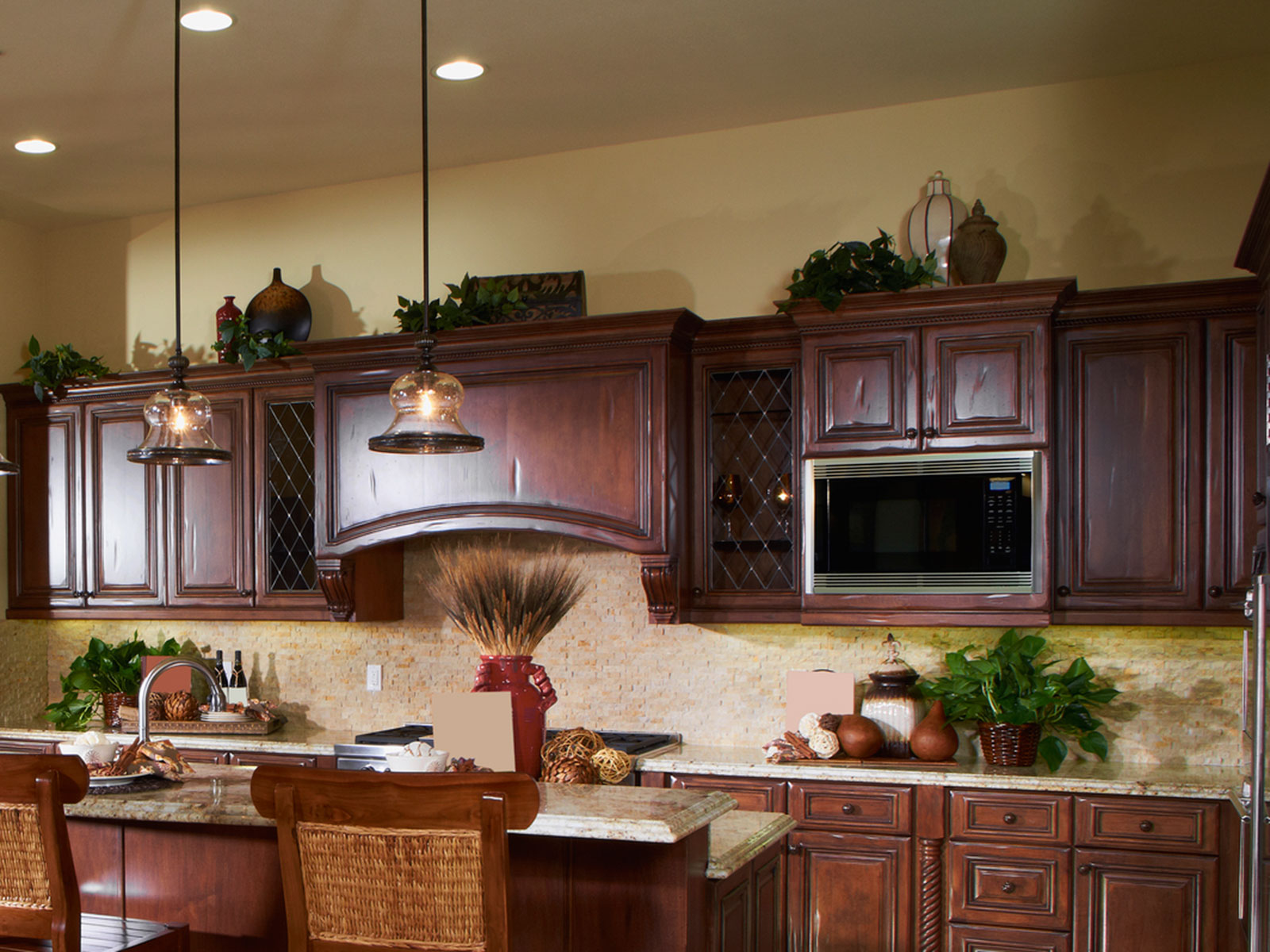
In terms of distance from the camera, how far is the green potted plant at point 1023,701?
12.5ft

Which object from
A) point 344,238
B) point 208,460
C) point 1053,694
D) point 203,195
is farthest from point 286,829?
point 203,195

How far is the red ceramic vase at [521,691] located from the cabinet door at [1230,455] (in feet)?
7.44

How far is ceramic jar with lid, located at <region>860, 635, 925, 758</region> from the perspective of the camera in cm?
402

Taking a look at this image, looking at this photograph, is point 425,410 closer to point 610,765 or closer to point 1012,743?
point 610,765

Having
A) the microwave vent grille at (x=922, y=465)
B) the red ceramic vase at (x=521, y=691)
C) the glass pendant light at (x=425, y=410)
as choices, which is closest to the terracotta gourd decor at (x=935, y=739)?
the microwave vent grille at (x=922, y=465)

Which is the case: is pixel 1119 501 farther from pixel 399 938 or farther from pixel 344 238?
pixel 344 238

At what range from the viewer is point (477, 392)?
4516 millimetres

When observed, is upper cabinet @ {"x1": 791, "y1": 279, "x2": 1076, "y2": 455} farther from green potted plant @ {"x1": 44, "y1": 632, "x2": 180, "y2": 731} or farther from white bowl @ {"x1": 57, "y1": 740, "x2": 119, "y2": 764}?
green potted plant @ {"x1": 44, "y1": 632, "x2": 180, "y2": 731}

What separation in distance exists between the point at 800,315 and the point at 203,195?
9.42 feet

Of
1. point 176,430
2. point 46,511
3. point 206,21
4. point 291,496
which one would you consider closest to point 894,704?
point 176,430

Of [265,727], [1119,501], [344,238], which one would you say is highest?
[344,238]

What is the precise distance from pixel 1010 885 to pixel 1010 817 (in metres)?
0.20

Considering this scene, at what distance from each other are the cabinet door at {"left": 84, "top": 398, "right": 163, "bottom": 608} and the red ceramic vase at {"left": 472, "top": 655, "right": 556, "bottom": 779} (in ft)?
10.4

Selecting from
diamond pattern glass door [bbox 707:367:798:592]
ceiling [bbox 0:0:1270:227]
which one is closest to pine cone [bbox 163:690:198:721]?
ceiling [bbox 0:0:1270:227]
